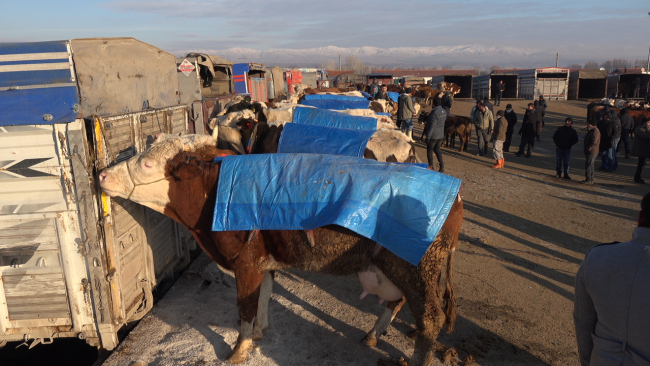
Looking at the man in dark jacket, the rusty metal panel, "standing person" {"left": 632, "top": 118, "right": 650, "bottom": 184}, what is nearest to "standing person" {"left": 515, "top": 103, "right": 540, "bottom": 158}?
the man in dark jacket

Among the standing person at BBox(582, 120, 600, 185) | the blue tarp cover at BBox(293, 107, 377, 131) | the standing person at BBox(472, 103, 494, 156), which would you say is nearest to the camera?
the blue tarp cover at BBox(293, 107, 377, 131)

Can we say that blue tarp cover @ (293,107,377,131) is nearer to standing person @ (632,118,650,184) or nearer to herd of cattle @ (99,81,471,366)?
herd of cattle @ (99,81,471,366)

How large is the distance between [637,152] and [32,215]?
13.3 metres

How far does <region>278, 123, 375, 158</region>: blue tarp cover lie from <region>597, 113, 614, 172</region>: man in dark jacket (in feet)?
30.8

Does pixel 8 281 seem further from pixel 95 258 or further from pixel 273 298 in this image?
pixel 273 298

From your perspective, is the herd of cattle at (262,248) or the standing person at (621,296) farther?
the herd of cattle at (262,248)

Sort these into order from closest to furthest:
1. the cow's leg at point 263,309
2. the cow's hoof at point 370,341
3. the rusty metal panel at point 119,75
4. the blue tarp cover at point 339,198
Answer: the blue tarp cover at point 339,198 → the rusty metal panel at point 119,75 → the cow's hoof at point 370,341 → the cow's leg at point 263,309

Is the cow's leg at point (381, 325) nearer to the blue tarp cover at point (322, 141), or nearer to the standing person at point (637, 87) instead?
the blue tarp cover at point (322, 141)

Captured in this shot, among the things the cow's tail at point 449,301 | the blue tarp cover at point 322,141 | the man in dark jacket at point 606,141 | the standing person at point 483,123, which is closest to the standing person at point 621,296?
the cow's tail at point 449,301

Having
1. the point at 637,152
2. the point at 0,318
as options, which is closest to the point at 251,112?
the point at 0,318

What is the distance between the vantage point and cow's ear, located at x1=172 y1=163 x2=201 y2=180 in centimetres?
395

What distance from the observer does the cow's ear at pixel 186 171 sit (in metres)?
3.95

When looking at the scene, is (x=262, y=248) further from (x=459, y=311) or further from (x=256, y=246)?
(x=459, y=311)

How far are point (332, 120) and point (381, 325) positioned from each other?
15.0 feet
